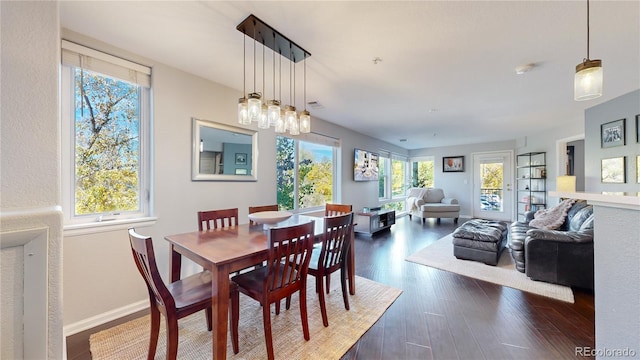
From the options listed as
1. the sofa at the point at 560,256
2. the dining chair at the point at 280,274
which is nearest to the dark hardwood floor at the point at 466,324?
the sofa at the point at 560,256

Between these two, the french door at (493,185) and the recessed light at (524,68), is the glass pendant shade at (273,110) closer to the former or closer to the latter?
the recessed light at (524,68)

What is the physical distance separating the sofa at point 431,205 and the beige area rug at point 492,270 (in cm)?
229

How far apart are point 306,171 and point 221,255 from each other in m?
2.93

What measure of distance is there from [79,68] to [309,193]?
325cm

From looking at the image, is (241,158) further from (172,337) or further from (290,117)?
(172,337)

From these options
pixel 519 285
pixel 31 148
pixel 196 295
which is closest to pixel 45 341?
pixel 31 148

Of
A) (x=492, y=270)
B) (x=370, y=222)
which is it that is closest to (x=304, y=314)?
(x=492, y=270)

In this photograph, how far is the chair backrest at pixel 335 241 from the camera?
195 centimetres

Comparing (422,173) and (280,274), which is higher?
(422,173)

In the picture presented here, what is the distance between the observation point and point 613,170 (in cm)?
335

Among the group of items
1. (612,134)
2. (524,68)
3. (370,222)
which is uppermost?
(524,68)

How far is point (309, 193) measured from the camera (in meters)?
4.39

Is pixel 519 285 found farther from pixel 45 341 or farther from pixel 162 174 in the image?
pixel 162 174

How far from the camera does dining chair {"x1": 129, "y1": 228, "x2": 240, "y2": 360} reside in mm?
1298
